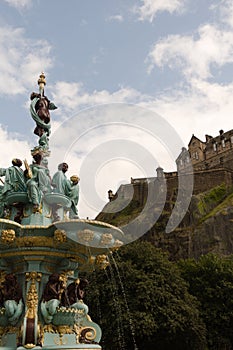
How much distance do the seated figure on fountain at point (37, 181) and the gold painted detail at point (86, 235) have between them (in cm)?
181

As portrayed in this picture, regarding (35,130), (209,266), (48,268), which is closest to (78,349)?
(48,268)

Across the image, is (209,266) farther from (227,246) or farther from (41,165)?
(41,165)

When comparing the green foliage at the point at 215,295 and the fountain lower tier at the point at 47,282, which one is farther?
the green foliage at the point at 215,295

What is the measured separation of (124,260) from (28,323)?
2213 cm

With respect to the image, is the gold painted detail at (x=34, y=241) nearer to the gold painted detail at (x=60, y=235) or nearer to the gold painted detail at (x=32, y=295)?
the gold painted detail at (x=60, y=235)

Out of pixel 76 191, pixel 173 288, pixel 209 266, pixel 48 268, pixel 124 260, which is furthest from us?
pixel 209 266

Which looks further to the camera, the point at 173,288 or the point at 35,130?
the point at 173,288

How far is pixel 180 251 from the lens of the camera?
5431 cm

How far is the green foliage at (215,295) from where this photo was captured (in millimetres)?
29734

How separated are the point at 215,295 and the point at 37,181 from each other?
2478 cm

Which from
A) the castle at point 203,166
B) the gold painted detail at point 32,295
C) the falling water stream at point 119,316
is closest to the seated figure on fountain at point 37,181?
the gold painted detail at point 32,295

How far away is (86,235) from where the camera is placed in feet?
27.6

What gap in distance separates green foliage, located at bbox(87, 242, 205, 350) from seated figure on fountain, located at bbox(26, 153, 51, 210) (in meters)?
15.2

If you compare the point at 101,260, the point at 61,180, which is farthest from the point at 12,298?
the point at 61,180
